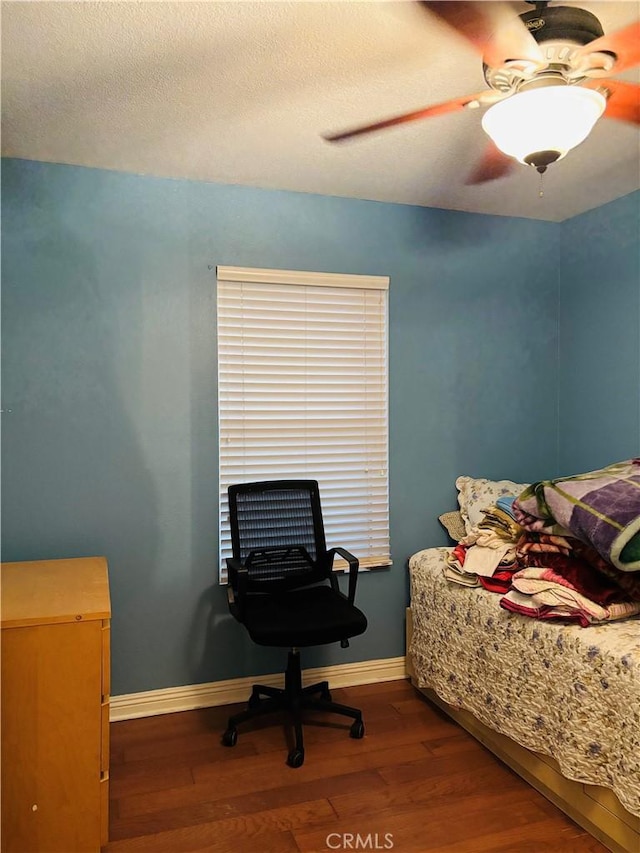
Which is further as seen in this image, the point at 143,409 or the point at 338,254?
the point at 338,254

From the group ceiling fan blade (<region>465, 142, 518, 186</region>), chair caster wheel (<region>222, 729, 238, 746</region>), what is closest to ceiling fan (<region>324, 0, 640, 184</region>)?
ceiling fan blade (<region>465, 142, 518, 186</region>)

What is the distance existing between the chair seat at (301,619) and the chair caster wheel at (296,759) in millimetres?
Answer: 449

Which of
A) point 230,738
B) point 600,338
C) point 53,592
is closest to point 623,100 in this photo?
point 600,338

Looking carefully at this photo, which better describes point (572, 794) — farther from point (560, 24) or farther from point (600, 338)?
point (560, 24)

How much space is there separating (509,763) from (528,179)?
2689 mm

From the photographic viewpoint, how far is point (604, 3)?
1.84 metres

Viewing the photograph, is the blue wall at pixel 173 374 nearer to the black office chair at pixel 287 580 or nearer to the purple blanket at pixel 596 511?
A: the black office chair at pixel 287 580

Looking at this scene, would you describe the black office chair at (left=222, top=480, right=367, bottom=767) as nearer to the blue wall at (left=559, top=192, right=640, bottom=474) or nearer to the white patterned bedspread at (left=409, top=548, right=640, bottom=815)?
the white patterned bedspread at (left=409, top=548, right=640, bottom=815)

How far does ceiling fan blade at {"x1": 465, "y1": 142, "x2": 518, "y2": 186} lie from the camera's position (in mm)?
2838

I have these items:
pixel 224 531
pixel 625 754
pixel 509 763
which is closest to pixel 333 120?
pixel 224 531

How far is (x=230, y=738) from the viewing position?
2867 millimetres

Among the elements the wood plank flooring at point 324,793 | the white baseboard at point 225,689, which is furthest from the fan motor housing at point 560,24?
the white baseboard at point 225,689

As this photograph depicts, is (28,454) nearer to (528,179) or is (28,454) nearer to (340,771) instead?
(340,771)

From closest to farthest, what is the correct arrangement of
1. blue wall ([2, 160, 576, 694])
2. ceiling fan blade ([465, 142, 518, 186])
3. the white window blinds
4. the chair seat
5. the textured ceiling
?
the textured ceiling < the chair seat < ceiling fan blade ([465, 142, 518, 186]) < blue wall ([2, 160, 576, 694]) < the white window blinds
